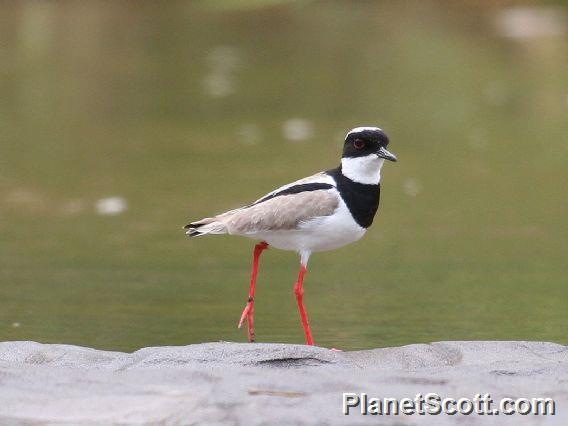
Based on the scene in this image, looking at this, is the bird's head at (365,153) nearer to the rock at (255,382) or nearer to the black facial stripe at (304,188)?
the black facial stripe at (304,188)

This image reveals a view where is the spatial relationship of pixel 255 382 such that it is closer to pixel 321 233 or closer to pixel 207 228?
pixel 321 233

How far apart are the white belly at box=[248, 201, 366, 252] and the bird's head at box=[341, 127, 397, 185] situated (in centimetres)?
16

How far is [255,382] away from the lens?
14.1 feet

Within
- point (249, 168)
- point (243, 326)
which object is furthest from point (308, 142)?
point (243, 326)

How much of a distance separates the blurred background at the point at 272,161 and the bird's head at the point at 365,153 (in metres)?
0.76

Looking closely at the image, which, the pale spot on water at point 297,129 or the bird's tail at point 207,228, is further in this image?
the pale spot on water at point 297,129

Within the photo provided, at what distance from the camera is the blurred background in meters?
6.61

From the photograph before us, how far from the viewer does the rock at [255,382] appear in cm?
407

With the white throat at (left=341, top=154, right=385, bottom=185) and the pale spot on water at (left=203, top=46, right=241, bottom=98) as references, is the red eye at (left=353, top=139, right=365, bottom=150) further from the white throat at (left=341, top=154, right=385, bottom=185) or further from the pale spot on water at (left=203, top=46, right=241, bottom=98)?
the pale spot on water at (left=203, top=46, right=241, bottom=98)

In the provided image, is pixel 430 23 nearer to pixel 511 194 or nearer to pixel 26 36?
pixel 26 36

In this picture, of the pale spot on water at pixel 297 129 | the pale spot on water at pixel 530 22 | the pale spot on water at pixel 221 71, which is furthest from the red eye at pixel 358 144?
the pale spot on water at pixel 530 22

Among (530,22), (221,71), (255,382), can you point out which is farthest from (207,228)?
(530,22)

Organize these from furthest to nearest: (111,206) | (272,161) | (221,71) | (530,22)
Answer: (530,22), (221,71), (272,161), (111,206)

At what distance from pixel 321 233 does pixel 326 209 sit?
0.35 ft
